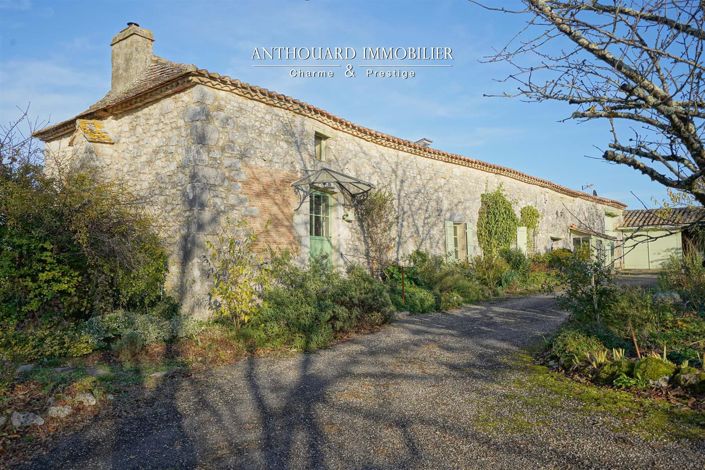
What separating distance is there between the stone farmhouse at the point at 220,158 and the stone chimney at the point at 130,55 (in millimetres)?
20

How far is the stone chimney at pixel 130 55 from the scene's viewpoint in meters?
8.91

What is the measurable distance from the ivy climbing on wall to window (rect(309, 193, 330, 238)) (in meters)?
8.27

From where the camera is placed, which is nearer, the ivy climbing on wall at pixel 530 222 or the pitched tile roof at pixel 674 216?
the pitched tile roof at pixel 674 216

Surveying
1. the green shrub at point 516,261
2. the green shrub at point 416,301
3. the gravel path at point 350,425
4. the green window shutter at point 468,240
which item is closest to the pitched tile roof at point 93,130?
the gravel path at point 350,425

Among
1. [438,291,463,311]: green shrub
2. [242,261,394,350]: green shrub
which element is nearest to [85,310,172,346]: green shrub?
[242,261,394,350]: green shrub

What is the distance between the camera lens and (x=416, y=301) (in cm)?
884

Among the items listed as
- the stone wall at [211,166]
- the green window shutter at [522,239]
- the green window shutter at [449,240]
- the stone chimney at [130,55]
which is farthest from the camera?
the green window shutter at [522,239]

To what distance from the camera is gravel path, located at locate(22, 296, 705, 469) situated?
2.81 m

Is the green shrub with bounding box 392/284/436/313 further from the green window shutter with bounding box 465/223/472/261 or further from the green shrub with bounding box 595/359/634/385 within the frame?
the green shrub with bounding box 595/359/634/385

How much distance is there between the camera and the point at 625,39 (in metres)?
2.29

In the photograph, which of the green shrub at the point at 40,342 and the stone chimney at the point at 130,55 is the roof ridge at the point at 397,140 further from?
the green shrub at the point at 40,342

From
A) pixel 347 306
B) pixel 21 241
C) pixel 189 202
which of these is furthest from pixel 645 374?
pixel 21 241

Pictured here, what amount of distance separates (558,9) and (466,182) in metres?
11.0

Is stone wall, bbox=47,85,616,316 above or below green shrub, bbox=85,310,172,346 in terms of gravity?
above
